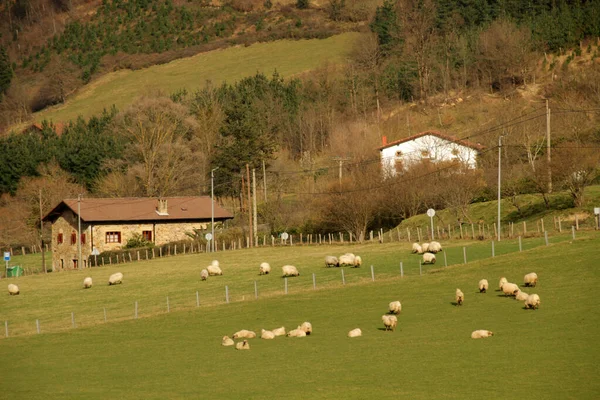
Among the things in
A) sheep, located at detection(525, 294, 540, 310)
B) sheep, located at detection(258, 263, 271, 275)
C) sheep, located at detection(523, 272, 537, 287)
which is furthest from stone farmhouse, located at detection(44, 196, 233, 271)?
sheep, located at detection(525, 294, 540, 310)

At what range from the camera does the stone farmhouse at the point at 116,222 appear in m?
90.6

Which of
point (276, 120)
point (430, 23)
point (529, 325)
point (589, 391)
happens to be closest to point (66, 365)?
point (529, 325)

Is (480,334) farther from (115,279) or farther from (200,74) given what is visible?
(200,74)

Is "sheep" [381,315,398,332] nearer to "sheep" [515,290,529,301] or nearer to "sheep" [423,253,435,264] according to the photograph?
"sheep" [515,290,529,301]

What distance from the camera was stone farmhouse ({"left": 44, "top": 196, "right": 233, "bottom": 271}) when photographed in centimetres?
9056

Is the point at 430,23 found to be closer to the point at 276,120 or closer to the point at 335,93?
the point at 335,93

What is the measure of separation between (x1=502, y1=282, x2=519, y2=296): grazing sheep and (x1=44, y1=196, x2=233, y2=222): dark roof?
55.1m

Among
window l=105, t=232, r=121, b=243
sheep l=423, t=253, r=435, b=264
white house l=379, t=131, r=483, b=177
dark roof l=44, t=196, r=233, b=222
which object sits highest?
white house l=379, t=131, r=483, b=177

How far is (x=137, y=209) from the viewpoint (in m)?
94.0

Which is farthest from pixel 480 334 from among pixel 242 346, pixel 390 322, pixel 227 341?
pixel 227 341

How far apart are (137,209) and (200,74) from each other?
3903 inches

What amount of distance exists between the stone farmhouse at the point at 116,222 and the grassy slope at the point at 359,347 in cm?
3320

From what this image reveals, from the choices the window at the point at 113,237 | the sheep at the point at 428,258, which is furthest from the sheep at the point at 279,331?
the window at the point at 113,237

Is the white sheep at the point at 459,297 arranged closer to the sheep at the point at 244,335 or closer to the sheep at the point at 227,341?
the sheep at the point at 244,335
